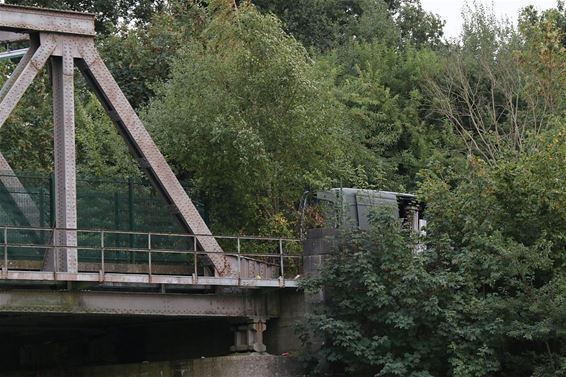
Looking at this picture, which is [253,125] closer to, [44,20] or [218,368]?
[218,368]

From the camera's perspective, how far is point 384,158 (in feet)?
157

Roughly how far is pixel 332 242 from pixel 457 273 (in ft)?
9.69

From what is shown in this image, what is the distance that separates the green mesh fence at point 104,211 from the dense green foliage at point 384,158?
2.81 metres

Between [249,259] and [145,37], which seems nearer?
[249,259]

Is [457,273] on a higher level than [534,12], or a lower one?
lower

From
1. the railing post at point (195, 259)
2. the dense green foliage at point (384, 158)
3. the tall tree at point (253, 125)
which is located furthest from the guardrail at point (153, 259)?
the tall tree at point (253, 125)

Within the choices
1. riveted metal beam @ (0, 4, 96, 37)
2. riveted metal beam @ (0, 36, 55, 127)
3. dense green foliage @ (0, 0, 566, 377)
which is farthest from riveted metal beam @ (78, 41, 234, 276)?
dense green foliage @ (0, 0, 566, 377)

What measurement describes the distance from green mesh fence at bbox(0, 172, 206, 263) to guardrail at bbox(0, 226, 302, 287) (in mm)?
34

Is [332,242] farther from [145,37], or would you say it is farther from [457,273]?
[145,37]

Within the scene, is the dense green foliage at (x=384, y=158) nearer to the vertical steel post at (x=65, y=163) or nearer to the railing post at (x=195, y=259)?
the railing post at (x=195, y=259)

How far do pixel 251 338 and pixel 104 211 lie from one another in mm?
4897

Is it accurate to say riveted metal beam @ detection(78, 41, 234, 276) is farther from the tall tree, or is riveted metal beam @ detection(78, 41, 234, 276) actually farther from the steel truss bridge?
the tall tree

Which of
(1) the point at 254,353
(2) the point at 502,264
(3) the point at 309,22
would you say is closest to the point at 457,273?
(2) the point at 502,264

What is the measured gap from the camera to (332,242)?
3030cm
